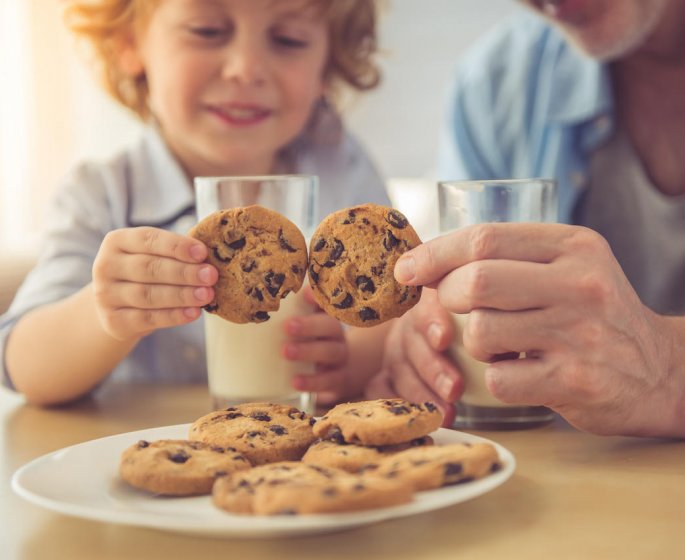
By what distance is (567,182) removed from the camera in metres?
1.77

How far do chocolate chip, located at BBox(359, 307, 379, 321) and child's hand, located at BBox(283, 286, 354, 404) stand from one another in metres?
0.30

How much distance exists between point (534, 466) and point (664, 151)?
1.04 m

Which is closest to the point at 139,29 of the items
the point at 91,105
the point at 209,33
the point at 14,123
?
the point at 209,33

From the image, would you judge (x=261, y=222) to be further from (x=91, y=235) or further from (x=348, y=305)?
(x=91, y=235)

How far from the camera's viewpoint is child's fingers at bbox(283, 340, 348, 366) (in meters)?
1.16

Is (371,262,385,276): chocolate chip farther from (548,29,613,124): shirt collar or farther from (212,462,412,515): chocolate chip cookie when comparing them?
(548,29,613,124): shirt collar

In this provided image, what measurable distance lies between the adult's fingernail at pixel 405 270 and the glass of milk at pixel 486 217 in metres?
0.17

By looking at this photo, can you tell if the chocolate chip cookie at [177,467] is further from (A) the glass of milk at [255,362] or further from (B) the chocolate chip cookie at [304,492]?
(A) the glass of milk at [255,362]

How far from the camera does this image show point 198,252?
3.00ft

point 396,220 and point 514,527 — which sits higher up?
point 396,220

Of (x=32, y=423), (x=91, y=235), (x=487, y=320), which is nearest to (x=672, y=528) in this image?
(x=487, y=320)

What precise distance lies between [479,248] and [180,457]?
1.14 ft

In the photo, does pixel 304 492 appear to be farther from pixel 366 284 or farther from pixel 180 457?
pixel 366 284

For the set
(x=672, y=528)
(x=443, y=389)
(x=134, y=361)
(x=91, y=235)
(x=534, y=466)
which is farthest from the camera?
(x=134, y=361)
